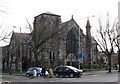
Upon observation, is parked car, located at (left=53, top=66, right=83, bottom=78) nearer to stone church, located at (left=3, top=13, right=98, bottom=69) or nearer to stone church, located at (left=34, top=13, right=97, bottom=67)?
stone church, located at (left=3, top=13, right=98, bottom=69)

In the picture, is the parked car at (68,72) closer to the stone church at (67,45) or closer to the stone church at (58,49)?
the stone church at (58,49)

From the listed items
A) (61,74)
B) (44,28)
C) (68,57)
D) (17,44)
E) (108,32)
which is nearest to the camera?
(61,74)

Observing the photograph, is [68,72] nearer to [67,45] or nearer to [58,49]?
[58,49]

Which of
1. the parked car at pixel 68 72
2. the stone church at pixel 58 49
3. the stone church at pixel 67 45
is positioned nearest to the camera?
the parked car at pixel 68 72

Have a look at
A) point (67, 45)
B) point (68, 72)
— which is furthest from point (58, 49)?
point (68, 72)

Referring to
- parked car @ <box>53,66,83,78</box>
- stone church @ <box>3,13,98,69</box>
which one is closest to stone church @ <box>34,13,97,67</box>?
stone church @ <box>3,13,98,69</box>

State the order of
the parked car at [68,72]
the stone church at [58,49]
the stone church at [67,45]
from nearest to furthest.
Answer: the parked car at [68,72] → the stone church at [58,49] → the stone church at [67,45]

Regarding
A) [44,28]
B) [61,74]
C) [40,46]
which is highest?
[44,28]

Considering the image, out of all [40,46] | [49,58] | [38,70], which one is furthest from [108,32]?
[49,58]

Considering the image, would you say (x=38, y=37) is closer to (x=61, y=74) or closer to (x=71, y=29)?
(x=61, y=74)

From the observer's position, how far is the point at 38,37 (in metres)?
58.5

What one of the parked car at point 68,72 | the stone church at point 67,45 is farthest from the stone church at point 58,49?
the parked car at point 68,72

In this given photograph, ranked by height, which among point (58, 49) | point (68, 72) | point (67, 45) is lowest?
point (68, 72)

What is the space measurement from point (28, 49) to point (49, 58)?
24.6 feet
